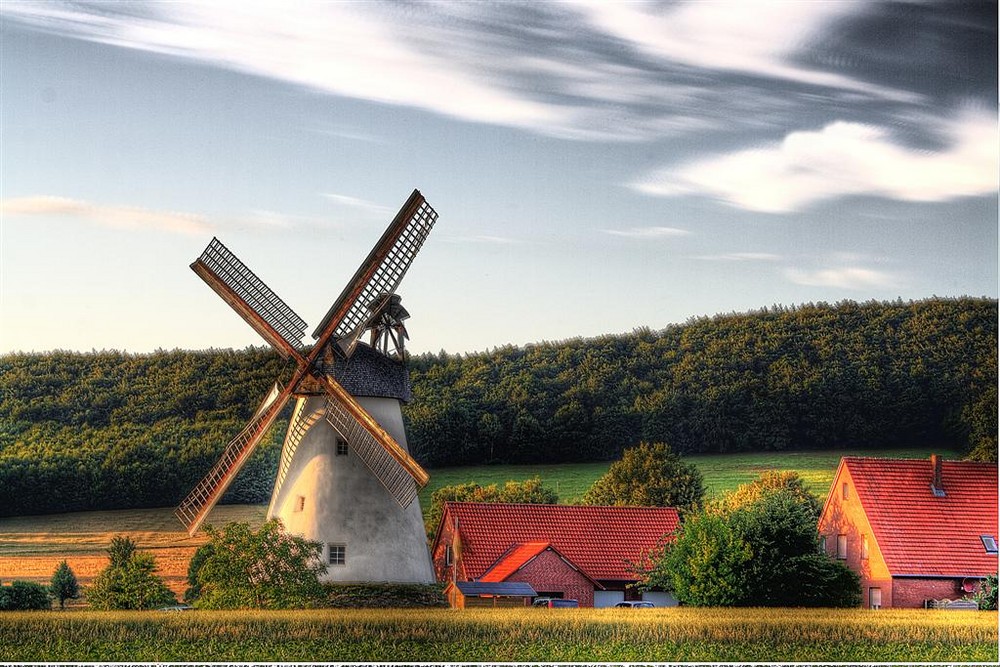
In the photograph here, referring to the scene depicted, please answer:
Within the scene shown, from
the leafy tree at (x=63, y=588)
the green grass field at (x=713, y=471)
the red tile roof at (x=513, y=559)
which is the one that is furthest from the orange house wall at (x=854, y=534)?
the leafy tree at (x=63, y=588)

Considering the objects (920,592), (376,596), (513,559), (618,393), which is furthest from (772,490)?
(376,596)

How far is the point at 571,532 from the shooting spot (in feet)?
85.3

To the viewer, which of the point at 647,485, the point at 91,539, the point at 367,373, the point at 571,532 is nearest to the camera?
the point at 367,373

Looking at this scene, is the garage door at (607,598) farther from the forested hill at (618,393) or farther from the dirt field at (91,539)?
the forested hill at (618,393)

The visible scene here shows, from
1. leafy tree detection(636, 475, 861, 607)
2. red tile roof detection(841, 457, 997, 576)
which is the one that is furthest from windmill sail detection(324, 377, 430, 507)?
red tile roof detection(841, 457, 997, 576)

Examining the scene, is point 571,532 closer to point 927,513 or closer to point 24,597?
point 927,513

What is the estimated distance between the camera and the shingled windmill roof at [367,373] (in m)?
21.0

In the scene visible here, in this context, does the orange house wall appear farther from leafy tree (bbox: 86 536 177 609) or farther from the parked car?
leafy tree (bbox: 86 536 177 609)

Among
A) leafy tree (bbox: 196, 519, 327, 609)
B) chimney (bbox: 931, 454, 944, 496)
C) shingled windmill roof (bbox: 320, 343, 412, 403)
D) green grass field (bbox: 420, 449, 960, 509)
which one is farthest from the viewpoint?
green grass field (bbox: 420, 449, 960, 509)

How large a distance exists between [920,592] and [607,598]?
5201 mm

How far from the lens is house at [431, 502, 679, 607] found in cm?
2434

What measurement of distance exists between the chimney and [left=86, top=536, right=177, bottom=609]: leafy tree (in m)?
13.2

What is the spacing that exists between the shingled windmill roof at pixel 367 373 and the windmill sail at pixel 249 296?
0.90 metres

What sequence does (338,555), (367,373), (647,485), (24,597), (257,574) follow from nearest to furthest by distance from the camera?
(257,574) < (338,555) < (367,373) < (24,597) < (647,485)
